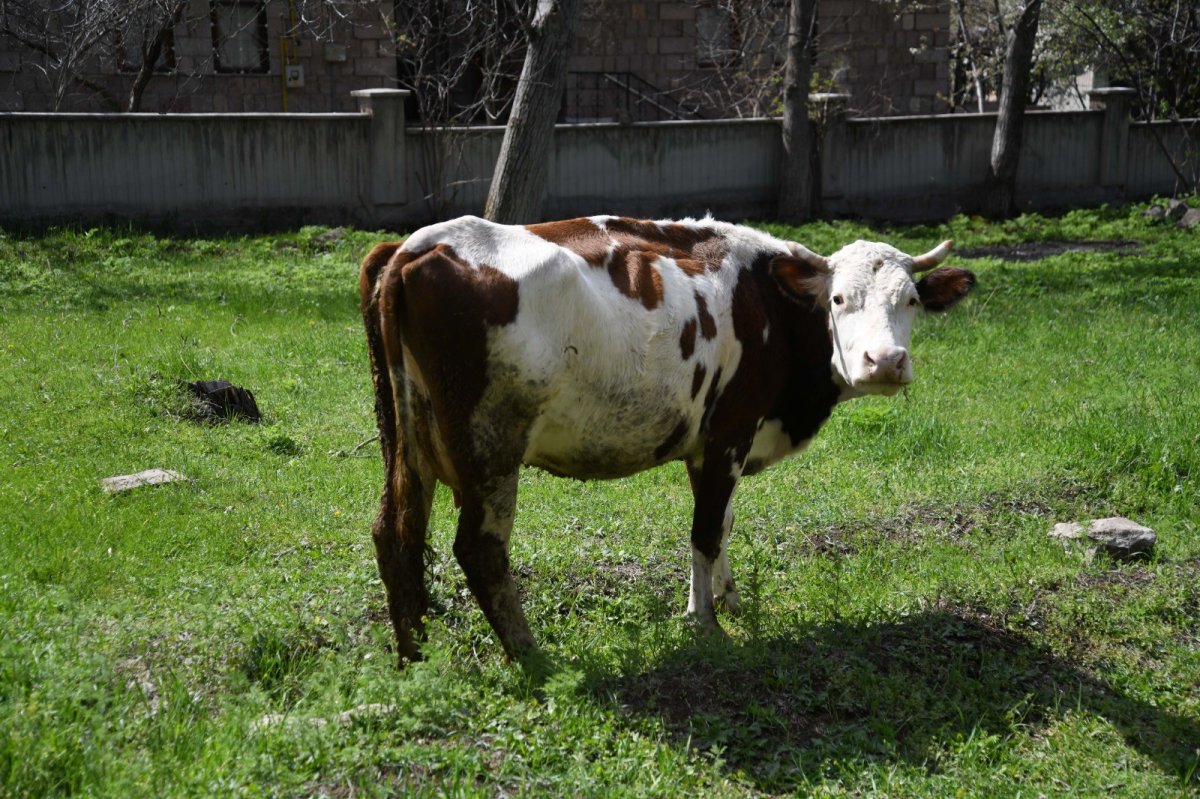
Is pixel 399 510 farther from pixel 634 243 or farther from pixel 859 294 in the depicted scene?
pixel 859 294

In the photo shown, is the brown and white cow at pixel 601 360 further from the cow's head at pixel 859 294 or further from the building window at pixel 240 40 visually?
the building window at pixel 240 40

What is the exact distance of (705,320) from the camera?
5906 mm

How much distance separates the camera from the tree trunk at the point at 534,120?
10930mm

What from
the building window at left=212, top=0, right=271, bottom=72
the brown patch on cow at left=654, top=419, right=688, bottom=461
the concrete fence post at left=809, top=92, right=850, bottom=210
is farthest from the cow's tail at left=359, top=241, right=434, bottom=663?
the building window at left=212, top=0, right=271, bottom=72

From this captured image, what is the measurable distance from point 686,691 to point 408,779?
1426mm

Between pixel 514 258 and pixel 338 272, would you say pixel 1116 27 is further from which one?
pixel 514 258

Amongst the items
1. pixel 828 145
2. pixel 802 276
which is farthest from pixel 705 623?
pixel 828 145

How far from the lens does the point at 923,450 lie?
884 cm

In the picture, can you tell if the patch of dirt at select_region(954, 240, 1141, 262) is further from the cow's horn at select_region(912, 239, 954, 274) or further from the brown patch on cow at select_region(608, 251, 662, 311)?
the brown patch on cow at select_region(608, 251, 662, 311)

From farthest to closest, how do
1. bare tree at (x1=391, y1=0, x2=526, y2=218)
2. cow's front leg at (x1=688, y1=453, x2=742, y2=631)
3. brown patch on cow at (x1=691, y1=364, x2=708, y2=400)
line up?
bare tree at (x1=391, y1=0, x2=526, y2=218) → cow's front leg at (x1=688, y1=453, x2=742, y2=631) → brown patch on cow at (x1=691, y1=364, x2=708, y2=400)

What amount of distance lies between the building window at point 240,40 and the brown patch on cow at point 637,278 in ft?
67.1

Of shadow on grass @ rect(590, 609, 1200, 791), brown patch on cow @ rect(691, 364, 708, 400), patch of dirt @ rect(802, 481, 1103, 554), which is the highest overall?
brown patch on cow @ rect(691, 364, 708, 400)

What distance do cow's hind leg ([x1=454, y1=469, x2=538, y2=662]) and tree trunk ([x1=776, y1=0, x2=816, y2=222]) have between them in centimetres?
1590

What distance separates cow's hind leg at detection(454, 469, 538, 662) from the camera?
5.31 m
